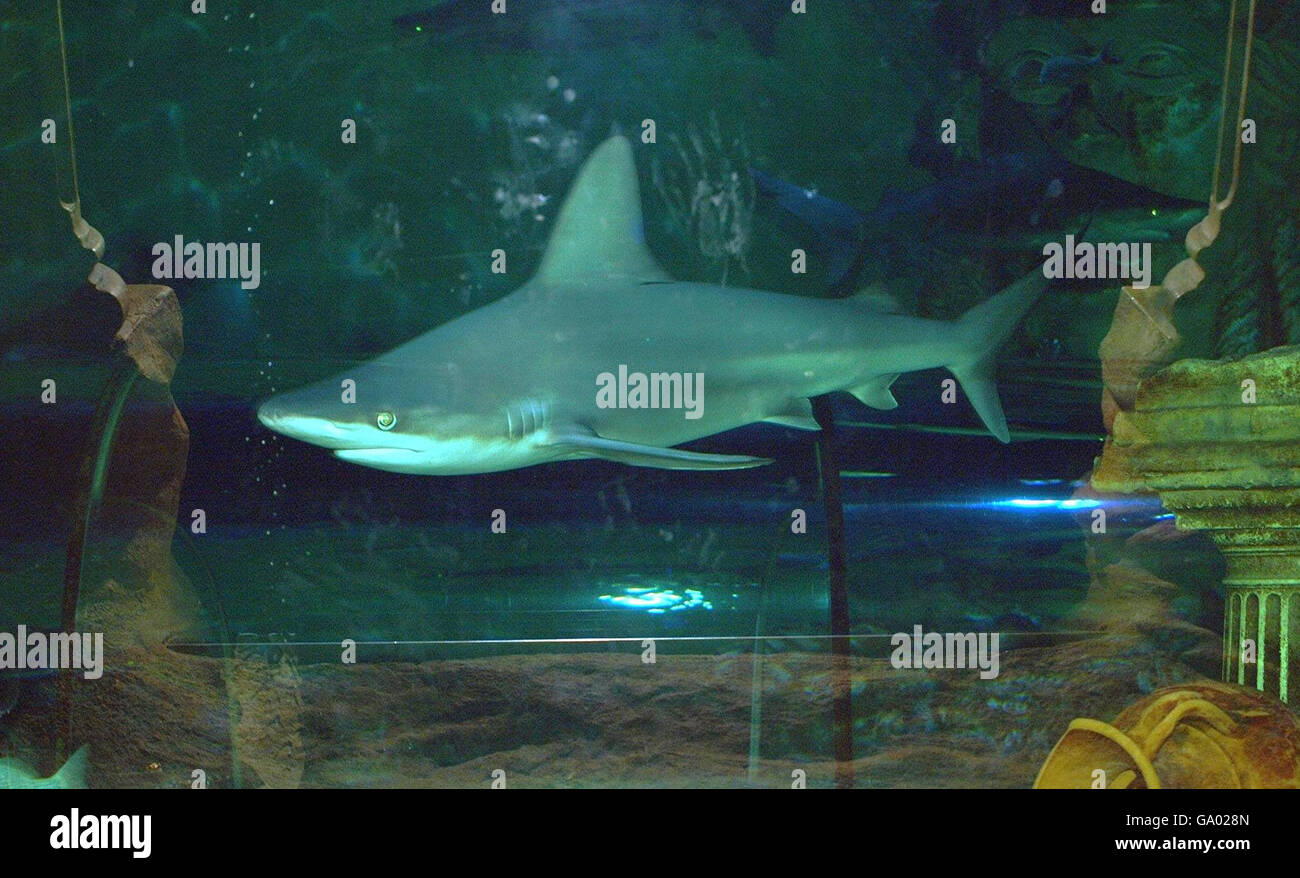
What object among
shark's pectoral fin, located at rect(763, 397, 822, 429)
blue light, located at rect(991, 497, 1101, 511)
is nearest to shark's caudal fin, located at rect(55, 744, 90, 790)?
shark's pectoral fin, located at rect(763, 397, 822, 429)

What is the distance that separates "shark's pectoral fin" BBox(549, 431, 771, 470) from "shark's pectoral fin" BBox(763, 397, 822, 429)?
485mm

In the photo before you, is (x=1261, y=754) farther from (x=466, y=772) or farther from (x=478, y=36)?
(x=478, y=36)

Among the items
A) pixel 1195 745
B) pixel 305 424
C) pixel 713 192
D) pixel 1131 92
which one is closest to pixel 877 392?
pixel 713 192

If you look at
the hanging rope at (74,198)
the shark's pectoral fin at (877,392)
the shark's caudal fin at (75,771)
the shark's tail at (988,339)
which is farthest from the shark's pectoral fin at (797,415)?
the hanging rope at (74,198)

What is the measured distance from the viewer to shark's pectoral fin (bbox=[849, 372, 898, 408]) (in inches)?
142

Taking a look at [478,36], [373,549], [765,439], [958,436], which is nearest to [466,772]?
[373,549]

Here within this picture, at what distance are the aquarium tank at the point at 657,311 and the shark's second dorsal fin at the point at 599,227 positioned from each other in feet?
0.06

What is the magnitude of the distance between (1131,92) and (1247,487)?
1944 millimetres

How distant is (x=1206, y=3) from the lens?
3832mm

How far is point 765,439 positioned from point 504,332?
4.25ft

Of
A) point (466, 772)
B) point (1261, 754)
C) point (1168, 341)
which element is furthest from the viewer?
point (1168, 341)

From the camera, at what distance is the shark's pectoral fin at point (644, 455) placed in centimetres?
283

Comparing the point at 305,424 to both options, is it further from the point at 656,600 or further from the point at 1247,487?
the point at 1247,487

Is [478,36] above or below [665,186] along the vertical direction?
above
